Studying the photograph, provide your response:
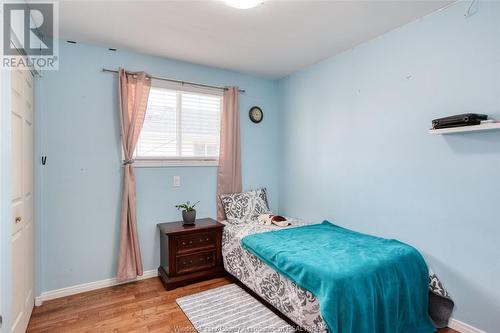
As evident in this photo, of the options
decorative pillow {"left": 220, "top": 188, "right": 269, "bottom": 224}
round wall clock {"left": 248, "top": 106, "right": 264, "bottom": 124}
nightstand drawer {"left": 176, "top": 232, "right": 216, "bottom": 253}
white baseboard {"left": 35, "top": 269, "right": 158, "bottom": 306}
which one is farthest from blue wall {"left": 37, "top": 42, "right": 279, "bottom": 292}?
round wall clock {"left": 248, "top": 106, "right": 264, "bottom": 124}

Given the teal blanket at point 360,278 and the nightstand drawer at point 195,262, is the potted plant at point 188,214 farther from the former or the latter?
the teal blanket at point 360,278

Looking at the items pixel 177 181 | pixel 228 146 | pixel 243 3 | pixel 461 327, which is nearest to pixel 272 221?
pixel 228 146

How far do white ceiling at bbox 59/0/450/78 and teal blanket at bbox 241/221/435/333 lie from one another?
1953mm

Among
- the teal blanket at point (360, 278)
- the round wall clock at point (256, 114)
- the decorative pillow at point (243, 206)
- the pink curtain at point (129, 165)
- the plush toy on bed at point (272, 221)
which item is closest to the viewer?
the teal blanket at point (360, 278)

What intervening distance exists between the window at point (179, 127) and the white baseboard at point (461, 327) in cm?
279

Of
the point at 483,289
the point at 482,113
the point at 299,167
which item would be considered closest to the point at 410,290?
the point at 483,289

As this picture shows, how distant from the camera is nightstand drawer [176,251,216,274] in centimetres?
292

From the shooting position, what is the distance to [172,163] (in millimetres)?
3217

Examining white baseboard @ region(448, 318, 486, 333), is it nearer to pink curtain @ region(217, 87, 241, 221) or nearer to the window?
pink curtain @ region(217, 87, 241, 221)

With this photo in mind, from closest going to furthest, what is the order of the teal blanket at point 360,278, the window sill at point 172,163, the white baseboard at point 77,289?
the teal blanket at point 360,278
the white baseboard at point 77,289
the window sill at point 172,163

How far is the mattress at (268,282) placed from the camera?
1937 mm

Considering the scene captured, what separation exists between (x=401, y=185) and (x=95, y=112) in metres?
3.09

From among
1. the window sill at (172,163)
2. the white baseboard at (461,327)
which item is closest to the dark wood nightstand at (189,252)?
the window sill at (172,163)

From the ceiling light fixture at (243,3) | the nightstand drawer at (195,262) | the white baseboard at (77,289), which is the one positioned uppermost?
A: the ceiling light fixture at (243,3)
